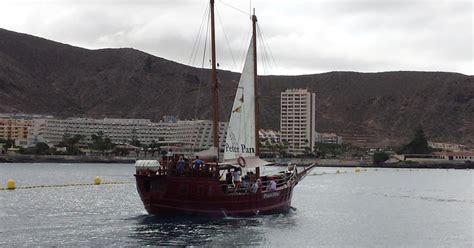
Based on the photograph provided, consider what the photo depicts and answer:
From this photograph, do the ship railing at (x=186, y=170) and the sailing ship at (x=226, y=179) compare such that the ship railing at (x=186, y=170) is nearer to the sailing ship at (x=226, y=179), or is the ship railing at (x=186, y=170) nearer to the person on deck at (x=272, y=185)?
the sailing ship at (x=226, y=179)

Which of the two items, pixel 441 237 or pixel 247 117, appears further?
pixel 247 117

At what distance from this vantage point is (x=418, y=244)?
48.6 metres

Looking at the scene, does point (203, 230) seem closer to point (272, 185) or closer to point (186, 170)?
point (186, 170)

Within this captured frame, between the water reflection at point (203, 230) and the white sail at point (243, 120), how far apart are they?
6.05 m

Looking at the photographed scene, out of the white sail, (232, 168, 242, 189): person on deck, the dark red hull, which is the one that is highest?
the white sail

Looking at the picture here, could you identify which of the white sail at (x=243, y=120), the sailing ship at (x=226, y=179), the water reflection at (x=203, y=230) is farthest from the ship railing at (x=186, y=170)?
the white sail at (x=243, y=120)

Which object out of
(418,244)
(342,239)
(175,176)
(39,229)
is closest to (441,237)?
(418,244)

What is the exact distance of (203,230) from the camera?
48.4 m

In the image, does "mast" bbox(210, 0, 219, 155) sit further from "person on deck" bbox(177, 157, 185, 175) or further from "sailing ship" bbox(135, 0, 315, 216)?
"person on deck" bbox(177, 157, 185, 175)

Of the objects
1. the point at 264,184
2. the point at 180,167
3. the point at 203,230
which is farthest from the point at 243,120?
the point at 203,230

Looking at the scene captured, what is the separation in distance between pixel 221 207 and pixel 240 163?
5348 mm

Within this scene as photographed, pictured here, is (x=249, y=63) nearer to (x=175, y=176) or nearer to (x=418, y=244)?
(x=175, y=176)

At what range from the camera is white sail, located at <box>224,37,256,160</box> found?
59.5 metres

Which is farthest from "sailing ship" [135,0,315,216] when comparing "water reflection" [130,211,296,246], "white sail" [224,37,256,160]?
"water reflection" [130,211,296,246]
